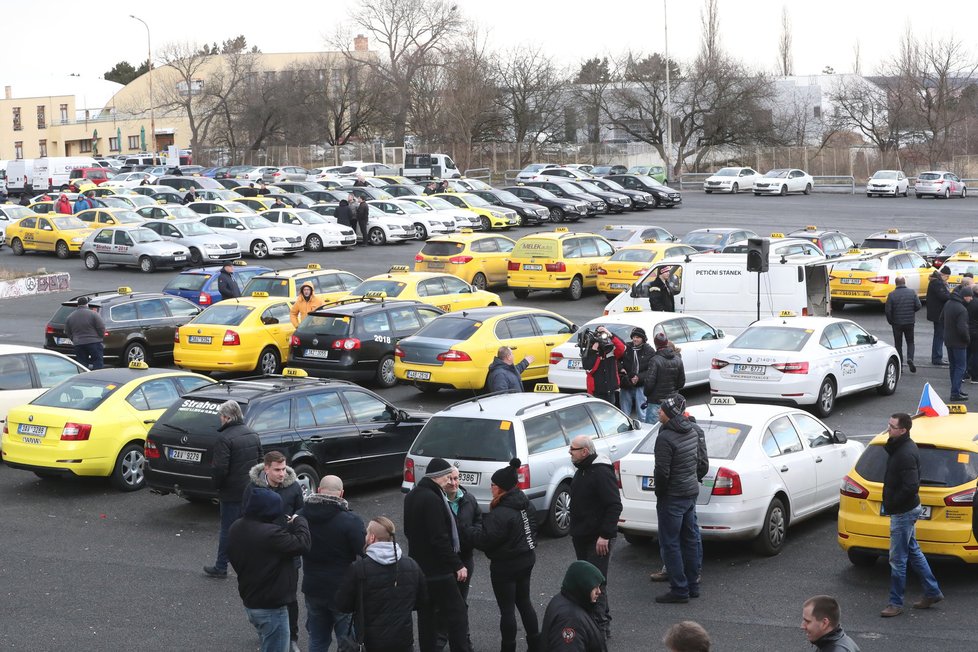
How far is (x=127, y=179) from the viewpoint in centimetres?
6719

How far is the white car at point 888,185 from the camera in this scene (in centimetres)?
5997

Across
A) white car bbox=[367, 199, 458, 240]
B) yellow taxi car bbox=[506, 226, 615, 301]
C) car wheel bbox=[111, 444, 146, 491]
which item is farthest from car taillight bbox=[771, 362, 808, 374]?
white car bbox=[367, 199, 458, 240]

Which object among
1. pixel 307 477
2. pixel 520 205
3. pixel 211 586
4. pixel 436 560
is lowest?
pixel 211 586

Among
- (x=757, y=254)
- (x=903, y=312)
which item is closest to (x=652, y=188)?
(x=757, y=254)

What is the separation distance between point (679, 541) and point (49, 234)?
3534 centimetres

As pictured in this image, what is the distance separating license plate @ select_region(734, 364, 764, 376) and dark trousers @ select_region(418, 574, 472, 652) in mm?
10226

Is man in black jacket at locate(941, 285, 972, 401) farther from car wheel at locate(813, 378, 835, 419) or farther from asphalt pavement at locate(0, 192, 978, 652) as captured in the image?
asphalt pavement at locate(0, 192, 978, 652)

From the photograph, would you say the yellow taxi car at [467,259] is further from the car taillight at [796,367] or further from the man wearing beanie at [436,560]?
the man wearing beanie at [436,560]

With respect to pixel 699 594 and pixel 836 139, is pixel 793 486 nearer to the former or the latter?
pixel 699 594

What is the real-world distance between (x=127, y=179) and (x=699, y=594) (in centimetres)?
6148

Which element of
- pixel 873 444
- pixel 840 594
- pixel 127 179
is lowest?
pixel 840 594

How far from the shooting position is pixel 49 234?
4134cm

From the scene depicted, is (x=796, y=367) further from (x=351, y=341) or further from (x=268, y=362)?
(x=268, y=362)

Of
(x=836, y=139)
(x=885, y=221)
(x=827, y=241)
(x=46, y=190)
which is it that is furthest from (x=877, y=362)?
(x=836, y=139)
